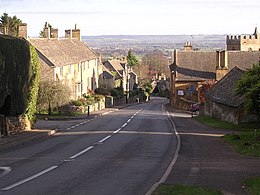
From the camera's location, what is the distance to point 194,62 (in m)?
87.8

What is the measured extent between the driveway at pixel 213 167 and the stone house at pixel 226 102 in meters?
13.4

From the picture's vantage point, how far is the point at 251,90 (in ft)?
97.1

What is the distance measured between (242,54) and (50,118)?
142 feet

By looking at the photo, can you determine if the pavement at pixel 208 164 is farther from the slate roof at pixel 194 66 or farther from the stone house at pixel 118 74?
the stone house at pixel 118 74

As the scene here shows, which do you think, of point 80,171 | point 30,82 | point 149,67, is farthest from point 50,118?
point 149,67

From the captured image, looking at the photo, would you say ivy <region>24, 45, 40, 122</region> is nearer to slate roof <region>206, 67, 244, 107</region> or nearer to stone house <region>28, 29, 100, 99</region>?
slate roof <region>206, 67, 244, 107</region>

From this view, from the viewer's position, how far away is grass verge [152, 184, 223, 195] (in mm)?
13711

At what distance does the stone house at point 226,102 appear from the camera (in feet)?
144

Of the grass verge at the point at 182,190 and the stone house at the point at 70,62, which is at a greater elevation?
the stone house at the point at 70,62

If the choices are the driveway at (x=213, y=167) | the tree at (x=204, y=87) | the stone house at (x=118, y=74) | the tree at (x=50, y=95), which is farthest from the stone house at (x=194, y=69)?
the driveway at (x=213, y=167)

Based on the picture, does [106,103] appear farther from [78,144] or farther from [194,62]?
[78,144]

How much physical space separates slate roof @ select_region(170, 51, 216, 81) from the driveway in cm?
5409

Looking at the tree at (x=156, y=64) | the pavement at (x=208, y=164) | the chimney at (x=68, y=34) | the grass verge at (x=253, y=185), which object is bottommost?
the pavement at (x=208, y=164)

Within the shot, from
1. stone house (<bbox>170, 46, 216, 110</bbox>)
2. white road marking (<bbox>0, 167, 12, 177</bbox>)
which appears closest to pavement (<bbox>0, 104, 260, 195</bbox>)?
white road marking (<bbox>0, 167, 12, 177</bbox>)
